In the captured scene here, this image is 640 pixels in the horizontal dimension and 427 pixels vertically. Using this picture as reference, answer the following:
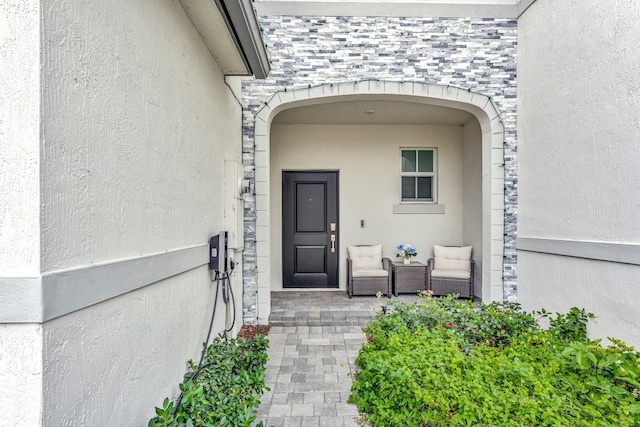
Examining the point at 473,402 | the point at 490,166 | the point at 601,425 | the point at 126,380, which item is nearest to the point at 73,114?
the point at 126,380

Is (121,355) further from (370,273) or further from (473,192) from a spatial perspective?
(473,192)

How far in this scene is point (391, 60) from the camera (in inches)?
175

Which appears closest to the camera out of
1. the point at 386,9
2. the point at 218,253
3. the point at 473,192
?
the point at 218,253

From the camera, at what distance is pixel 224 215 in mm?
3564

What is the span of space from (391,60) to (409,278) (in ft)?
10.5

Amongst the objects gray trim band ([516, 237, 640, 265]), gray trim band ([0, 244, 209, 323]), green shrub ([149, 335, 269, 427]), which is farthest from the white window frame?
gray trim band ([0, 244, 209, 323])

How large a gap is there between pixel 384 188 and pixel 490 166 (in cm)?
191

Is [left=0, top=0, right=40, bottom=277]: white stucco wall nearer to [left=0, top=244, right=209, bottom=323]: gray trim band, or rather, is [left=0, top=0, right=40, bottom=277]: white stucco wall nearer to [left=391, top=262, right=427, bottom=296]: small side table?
[left=0, top=244, right=209, bottom=323]: gray trim band

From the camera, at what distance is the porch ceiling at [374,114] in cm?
514

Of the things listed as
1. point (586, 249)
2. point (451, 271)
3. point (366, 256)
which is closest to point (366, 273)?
point (366, 256)

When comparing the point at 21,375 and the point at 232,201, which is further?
the point at 232,201

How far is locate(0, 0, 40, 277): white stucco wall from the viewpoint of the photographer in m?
1.08

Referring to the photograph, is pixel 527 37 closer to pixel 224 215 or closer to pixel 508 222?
pixel 508 222

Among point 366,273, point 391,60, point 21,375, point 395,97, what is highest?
point 391,60
